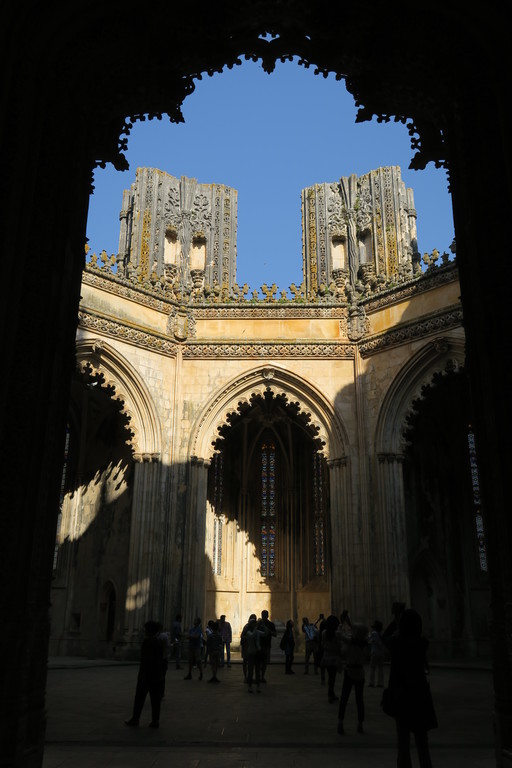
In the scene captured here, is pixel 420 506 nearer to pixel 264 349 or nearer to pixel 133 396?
pixel 264 349

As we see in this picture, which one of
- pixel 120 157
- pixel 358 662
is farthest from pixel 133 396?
pixel 358 662

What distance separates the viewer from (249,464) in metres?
28.0

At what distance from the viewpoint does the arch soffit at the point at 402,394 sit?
19000 mm

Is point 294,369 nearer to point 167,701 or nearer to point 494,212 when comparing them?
point 167,701

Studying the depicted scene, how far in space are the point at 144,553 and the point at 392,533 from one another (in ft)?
22.8

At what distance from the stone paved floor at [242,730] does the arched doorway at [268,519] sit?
12.2 metres

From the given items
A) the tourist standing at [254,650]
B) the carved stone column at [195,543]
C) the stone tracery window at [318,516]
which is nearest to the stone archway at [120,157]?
the tourist standing at [254,650]

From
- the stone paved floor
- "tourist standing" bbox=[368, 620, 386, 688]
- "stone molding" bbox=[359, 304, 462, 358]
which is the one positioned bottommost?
the stone paved floor

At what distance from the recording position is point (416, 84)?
8.04m

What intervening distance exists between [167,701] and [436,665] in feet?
34.1

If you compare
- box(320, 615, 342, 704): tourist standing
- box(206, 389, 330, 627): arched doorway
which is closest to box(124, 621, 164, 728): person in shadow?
box(320, 615, 342, 704): tourist standing

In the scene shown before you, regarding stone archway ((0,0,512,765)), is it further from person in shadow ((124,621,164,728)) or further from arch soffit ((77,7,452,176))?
person in shadow ((124,621,164,728))

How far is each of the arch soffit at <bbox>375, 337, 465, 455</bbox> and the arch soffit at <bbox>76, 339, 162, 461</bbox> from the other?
6.59m

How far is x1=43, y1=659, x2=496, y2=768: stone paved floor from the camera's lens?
6684mm
